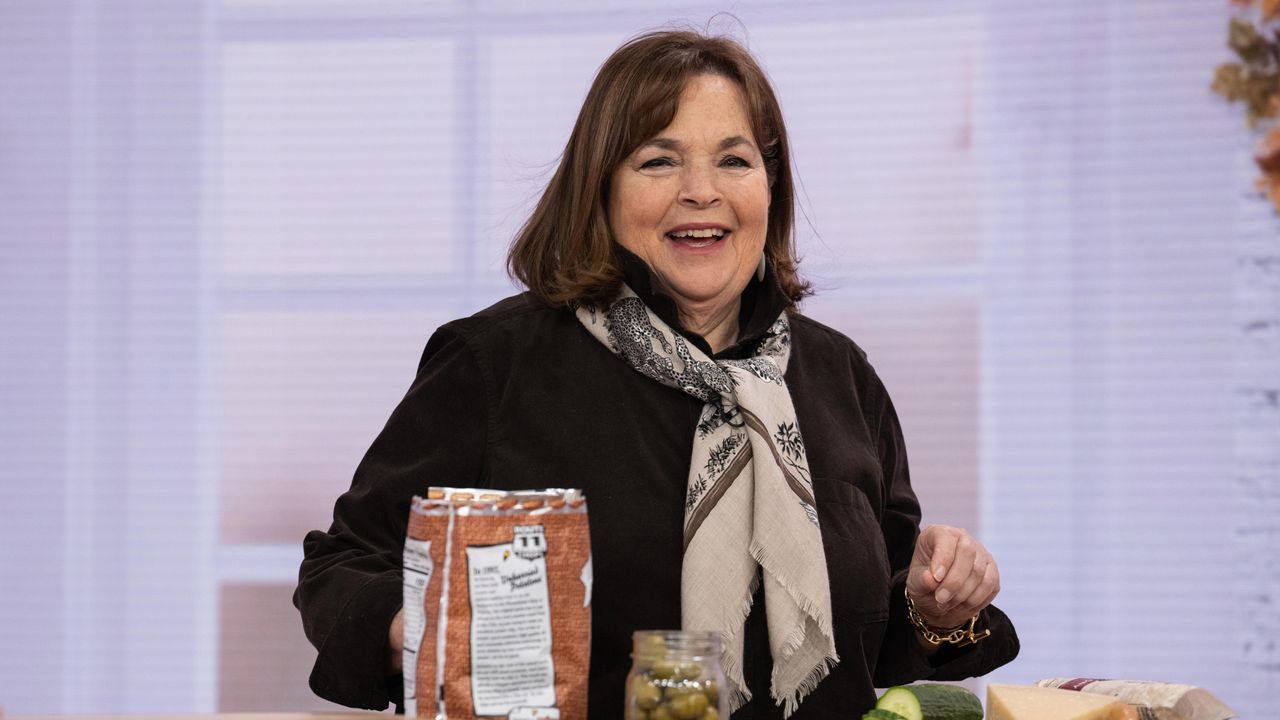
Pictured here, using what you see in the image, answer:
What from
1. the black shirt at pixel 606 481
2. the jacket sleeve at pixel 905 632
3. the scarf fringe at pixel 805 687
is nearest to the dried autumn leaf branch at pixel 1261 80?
the jacket sleeve at pixel 905 632

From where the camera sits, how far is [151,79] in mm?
3111

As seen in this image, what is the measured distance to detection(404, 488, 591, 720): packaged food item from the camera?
83 cm

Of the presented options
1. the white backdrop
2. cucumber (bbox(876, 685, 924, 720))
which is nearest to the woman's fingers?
cucumber (bbox(876, 685, 924, 720))

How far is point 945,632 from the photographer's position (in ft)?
4.56

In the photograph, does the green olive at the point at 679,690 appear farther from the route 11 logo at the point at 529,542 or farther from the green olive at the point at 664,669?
the route 11 logo at the point at 529,542

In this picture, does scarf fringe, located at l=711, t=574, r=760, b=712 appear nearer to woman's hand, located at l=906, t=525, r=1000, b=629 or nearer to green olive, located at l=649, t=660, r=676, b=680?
woman's hand, located at l=906, t=525, r=1000, b=629

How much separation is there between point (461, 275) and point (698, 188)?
1.68 m

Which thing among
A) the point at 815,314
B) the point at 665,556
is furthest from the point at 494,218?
the point at 665,556

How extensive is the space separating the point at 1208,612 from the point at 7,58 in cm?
316

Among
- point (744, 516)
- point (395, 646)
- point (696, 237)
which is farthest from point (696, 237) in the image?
point (395, 646)

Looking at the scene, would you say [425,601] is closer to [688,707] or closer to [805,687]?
[688,707]

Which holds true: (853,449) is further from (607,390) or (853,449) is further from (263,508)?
(263,508)

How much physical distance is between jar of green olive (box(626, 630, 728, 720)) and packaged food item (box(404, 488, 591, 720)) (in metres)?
0.06

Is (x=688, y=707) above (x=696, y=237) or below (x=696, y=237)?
below
